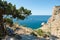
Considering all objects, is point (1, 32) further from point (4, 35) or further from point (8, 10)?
point (8, 10)

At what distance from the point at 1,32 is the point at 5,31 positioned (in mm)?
654

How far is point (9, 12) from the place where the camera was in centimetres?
1281

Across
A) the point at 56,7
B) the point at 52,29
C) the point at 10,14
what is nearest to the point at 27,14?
the point at 10,14

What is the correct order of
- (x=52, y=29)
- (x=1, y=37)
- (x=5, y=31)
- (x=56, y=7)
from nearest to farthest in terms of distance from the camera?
1. (x=1, y=37)
2. (x=5, y=31)
3. (x=52, y=29)
4. (x=56, y=7)

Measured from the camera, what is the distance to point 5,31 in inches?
532

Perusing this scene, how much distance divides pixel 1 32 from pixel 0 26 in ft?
1.95

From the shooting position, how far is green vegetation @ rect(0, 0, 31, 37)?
1278 centimetres

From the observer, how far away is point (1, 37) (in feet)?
41.2

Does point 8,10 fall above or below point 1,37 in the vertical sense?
above

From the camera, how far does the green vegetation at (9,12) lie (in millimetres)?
12781

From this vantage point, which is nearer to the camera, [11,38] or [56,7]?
[11,38]

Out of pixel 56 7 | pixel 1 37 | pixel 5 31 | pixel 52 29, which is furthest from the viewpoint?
pixel 56 7

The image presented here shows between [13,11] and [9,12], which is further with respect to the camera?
[13,11]

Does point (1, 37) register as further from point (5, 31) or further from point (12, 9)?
point (12, 9)
